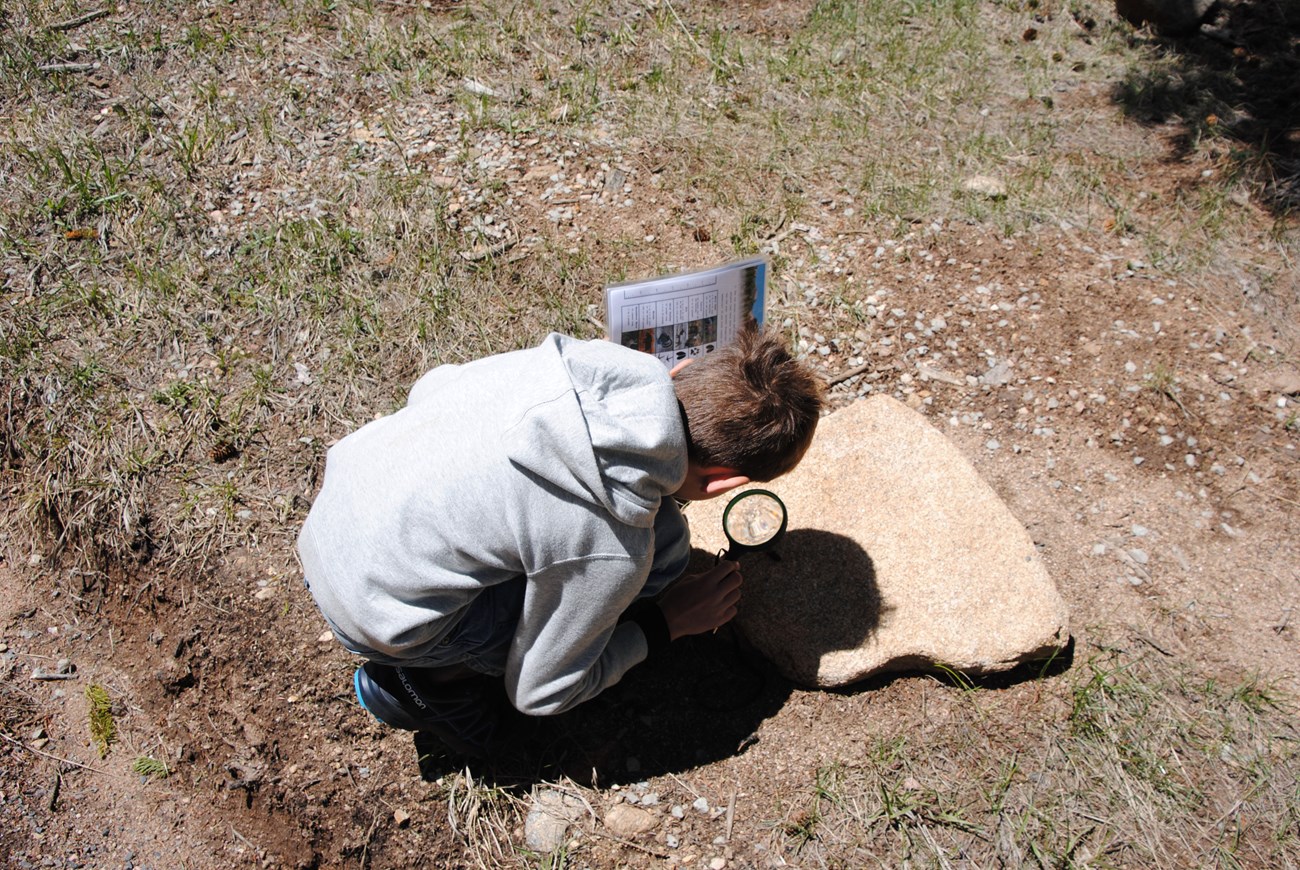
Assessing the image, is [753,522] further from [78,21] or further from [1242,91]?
[78,21]

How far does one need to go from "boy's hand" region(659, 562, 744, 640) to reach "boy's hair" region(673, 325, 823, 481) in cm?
47

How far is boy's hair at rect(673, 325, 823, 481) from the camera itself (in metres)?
Result: 2.04

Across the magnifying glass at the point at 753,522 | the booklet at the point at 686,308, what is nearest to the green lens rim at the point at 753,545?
the magnifying glass at the point at 753,522

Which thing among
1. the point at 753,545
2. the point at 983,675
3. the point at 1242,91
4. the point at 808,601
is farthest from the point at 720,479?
the point at 1242,91

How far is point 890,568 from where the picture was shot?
110 inches

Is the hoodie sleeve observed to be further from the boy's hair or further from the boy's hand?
the boy's hair

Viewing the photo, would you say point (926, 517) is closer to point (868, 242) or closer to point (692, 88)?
point (868, 242)

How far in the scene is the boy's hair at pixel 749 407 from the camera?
6.70ft

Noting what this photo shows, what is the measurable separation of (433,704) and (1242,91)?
15.5ft

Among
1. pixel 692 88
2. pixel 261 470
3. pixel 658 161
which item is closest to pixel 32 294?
pixel 261 470

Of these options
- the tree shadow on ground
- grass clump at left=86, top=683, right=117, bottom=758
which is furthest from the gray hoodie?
the tree shadow on ground

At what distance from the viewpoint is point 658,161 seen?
13.5 ft

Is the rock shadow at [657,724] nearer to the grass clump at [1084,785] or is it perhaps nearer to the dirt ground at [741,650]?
the dirt ground at [741,650]

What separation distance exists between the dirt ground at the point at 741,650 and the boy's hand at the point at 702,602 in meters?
0.32
